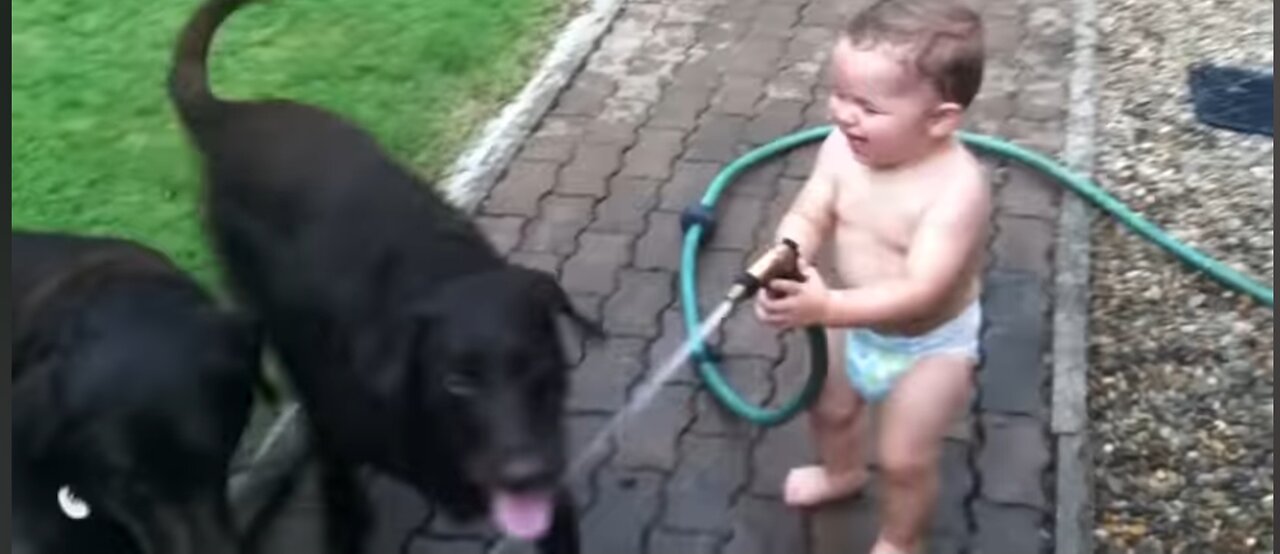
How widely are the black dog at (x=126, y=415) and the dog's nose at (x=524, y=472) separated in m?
0.41

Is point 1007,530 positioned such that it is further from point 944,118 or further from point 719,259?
point 719,259

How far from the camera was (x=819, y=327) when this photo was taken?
11.3 ft

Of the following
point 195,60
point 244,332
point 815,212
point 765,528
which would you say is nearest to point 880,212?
point 815,212

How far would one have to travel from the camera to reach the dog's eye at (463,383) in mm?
2914

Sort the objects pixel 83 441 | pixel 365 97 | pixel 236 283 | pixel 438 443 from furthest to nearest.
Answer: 1. pixel 365 97
2. pixel 236 283
3. pixel 438 443
4. pixel 83 441

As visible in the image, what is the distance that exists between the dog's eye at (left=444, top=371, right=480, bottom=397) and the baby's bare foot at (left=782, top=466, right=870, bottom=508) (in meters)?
1.20

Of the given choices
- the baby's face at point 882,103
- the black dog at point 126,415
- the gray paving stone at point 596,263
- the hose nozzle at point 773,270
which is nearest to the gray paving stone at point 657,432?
the gray paving stone at point 596,263

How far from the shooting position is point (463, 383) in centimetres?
292

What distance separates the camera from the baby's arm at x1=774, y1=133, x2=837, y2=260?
11.7 feet

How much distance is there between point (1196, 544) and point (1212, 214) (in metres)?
1.48

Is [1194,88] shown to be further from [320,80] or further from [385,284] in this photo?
[385,284]

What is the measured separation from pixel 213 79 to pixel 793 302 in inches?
114

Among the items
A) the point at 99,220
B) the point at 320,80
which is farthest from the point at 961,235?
the point at 320,80

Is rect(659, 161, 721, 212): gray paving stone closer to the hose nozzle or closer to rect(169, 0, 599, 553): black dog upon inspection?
rect(169, 0, 599, 553): black dog
